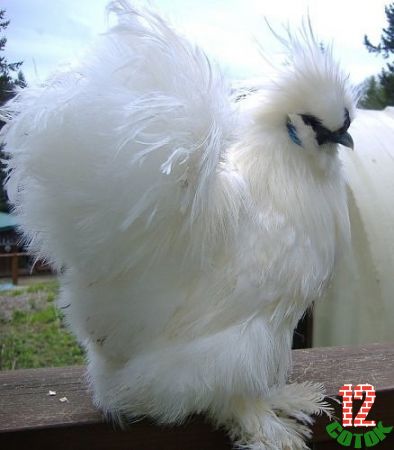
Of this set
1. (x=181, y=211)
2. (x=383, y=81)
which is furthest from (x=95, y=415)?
(x=383, y=81)

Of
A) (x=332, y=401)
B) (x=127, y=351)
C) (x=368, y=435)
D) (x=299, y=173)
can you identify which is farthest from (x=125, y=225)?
(x=368, y=435)

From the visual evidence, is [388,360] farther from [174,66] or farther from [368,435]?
[174,66]

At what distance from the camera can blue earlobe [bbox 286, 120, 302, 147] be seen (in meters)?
1.20

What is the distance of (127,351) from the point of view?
114 cm

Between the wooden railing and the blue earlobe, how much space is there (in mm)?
647

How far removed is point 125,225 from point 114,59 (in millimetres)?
320

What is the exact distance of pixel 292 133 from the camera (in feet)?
3.95

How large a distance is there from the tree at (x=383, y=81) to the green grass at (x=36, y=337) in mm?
2139

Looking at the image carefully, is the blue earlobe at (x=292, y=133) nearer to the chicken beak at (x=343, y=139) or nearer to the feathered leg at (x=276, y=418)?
the chicken beak at (x=343, y=139)

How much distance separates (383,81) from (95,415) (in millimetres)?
3205

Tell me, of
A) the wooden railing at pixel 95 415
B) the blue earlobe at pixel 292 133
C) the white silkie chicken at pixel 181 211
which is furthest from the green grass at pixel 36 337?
the blue earlobe at pixel 292 133

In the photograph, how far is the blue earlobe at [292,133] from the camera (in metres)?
1.20

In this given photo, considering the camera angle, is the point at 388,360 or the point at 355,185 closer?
the point at 388,360

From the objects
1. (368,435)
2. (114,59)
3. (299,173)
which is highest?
(114,59)
